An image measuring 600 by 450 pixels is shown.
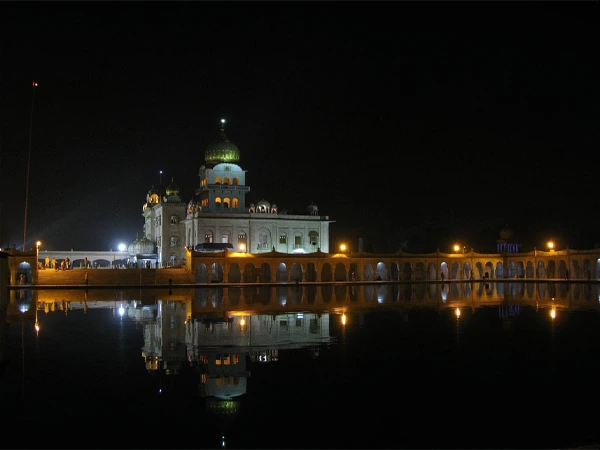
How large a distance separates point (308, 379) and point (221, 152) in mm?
56971

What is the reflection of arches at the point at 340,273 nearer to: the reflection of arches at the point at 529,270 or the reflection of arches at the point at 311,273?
the reflection of arches at the point at 311,273

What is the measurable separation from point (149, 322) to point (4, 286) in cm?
Result: 965

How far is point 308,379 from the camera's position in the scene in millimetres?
13055

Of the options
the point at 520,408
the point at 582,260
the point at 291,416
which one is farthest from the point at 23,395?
the point at 582,260

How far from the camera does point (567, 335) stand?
20156 mm

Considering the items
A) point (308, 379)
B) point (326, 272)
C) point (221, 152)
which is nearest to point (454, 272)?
point (326, 272)

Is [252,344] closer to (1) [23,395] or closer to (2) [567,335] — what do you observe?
→ (1) [23,395]

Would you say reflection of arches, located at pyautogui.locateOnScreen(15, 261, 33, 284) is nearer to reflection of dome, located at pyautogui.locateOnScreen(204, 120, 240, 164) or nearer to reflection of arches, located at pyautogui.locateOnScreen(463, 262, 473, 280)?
reflection of dome, located at pyautogui.locateOnScreen(204, 120, 240, 164)

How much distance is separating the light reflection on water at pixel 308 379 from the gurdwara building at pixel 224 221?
41.0 metres

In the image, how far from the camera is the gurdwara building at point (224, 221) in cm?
Result: 6625

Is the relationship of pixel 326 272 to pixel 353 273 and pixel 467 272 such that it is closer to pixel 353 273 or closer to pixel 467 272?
pixel 353 273

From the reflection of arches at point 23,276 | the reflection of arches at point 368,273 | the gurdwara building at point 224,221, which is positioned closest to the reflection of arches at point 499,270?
the reflection of arches at point 368,273

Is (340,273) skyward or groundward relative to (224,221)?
groundward

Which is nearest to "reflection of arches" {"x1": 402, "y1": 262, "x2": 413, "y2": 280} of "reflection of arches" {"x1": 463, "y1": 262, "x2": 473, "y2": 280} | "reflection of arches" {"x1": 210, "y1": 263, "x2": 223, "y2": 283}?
"reflection of arches" {"x1": 463, "y1": 262, "x2": 473, "y2": 280}
